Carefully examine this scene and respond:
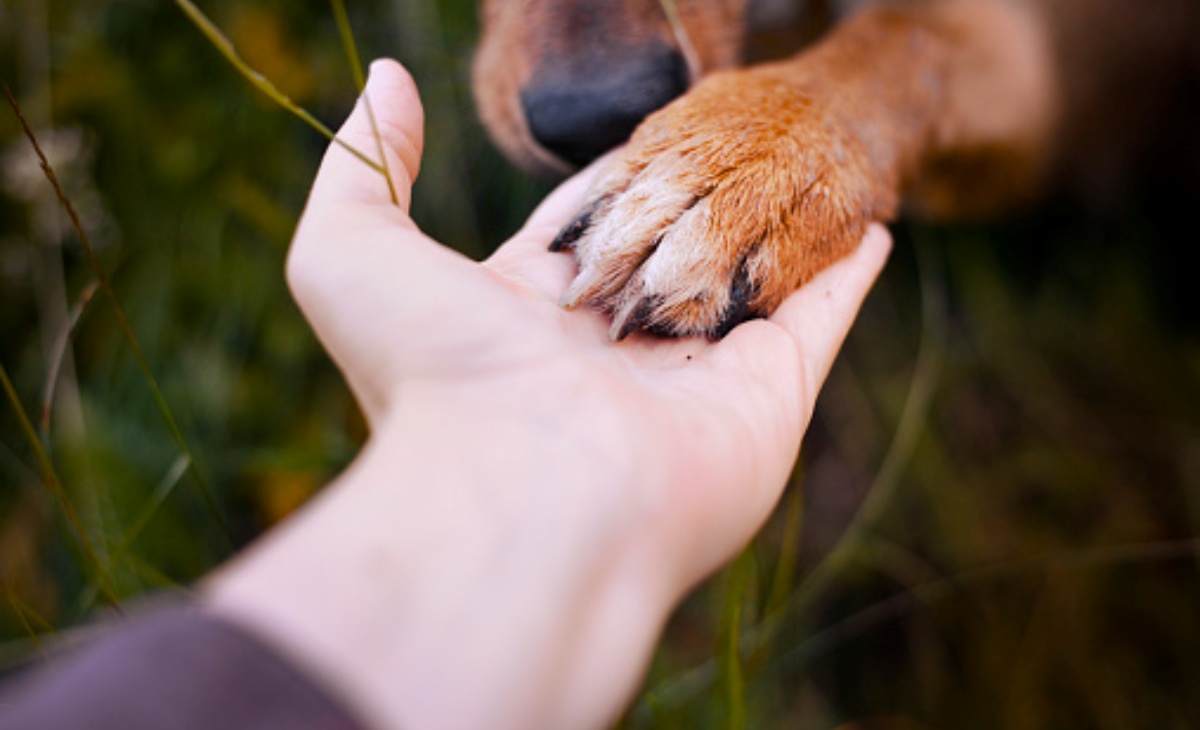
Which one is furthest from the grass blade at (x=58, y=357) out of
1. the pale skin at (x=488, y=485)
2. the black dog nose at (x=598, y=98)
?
the black dog nose at (x=598, y=98)

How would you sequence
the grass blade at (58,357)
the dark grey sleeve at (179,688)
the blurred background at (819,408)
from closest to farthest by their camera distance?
1. the dark grey sleeve at (179,688)
2. the grass blade at (58,357)
3. the blurred background at (819,408)

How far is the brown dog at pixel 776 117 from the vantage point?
1.08 meters

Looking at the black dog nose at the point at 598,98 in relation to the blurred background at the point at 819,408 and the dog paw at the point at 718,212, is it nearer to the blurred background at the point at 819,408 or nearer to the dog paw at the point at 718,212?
the dog paw at the point at 718,212

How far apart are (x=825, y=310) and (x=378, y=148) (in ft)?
1.88

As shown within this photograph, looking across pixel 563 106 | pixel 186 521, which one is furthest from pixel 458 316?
pixel 186 521

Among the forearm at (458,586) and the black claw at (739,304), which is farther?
the black claw at (739,304)

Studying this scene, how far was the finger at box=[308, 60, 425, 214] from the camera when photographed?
0.92 m

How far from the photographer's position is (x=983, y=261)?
2.29 m

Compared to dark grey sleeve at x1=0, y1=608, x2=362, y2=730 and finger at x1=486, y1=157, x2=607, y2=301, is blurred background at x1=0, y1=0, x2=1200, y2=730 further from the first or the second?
dark grey sleeve at x1=0, y1=608, x2=362, y2=730

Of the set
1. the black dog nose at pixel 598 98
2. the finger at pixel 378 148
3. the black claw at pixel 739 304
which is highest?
the finger at pixel 378 148

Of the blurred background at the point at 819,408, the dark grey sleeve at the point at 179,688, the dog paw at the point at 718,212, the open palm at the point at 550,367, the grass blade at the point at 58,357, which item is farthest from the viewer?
the blurred background at the point at 819,408

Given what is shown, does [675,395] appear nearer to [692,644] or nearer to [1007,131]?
[692,644]

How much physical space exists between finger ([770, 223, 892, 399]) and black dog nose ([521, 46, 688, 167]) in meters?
0.41

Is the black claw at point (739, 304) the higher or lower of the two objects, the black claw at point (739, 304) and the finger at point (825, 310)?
the higher
